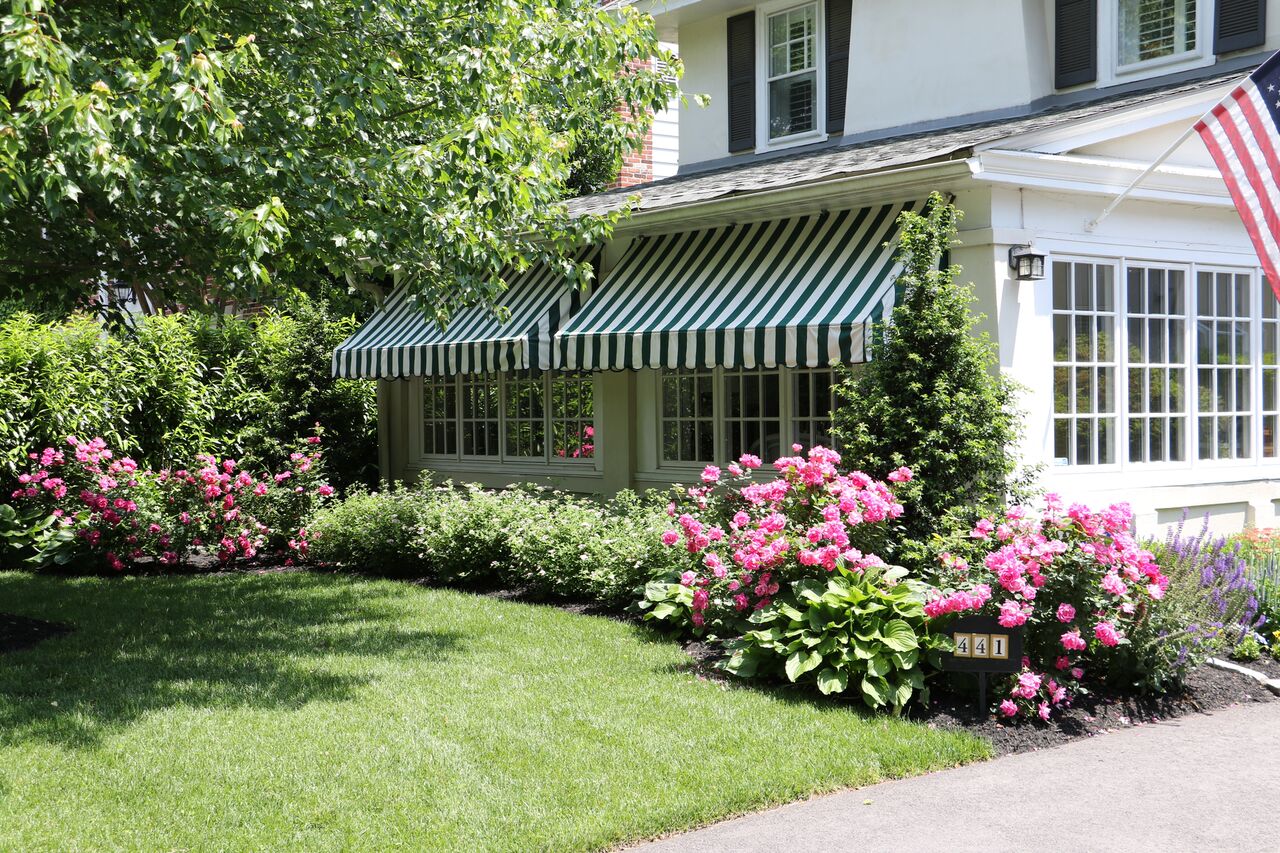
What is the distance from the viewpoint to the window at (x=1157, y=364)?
1110 centimetres

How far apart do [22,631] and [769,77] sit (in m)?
11.1

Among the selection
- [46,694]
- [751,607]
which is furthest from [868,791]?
[46,694]

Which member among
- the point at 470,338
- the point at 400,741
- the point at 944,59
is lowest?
the point at 400,741

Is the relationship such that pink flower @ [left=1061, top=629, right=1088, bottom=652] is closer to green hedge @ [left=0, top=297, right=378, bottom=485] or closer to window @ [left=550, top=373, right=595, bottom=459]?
window @ [left=550, top=373, right=595, bottom=459]

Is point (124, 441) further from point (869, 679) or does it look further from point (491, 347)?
point (869, 679)

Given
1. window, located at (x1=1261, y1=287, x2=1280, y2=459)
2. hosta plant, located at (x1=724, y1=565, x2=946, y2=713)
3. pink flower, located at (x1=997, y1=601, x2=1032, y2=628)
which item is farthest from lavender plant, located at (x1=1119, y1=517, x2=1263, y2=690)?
window, located at (x1=1261, y1=287, x2=1280, y2=459)

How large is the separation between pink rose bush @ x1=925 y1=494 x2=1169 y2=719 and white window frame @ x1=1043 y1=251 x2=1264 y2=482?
2.90 m

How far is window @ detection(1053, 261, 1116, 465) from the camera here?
10.6 meters

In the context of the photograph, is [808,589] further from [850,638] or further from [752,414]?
[752,414]

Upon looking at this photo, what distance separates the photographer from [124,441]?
14.4 m

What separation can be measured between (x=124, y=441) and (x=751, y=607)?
9088 mm

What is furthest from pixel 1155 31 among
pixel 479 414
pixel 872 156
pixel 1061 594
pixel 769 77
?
pixel 479 414

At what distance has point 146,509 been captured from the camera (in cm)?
1363

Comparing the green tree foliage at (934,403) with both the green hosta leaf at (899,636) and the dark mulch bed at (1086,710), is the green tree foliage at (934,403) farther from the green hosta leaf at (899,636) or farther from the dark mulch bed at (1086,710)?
the dark mulch bed at (1086,710)
